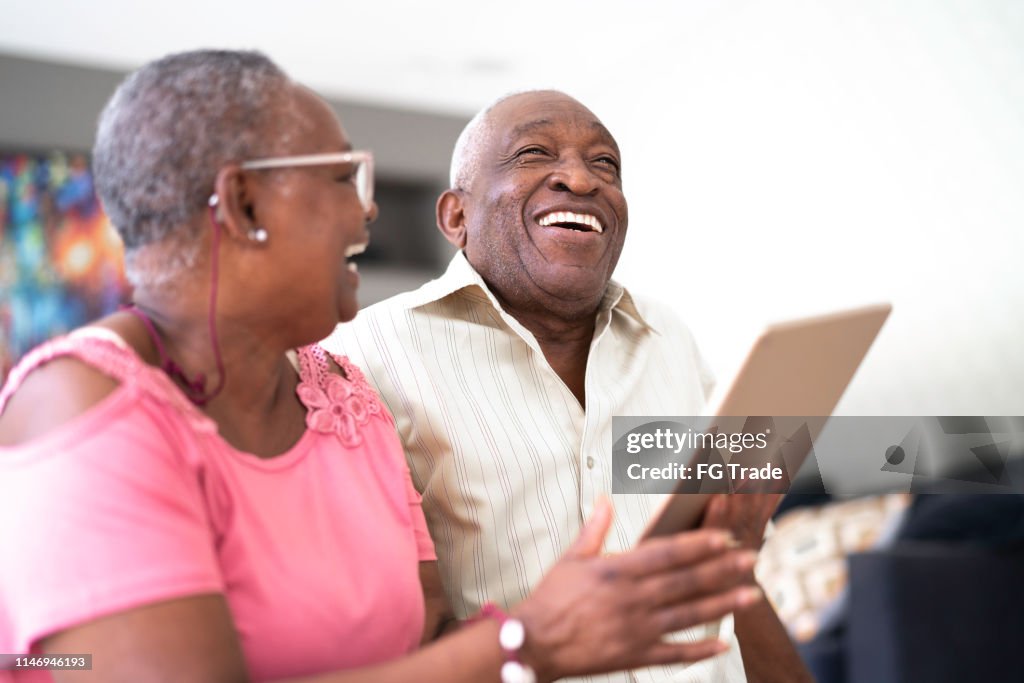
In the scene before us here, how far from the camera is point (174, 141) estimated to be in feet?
2.88

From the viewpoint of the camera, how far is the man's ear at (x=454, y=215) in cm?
163

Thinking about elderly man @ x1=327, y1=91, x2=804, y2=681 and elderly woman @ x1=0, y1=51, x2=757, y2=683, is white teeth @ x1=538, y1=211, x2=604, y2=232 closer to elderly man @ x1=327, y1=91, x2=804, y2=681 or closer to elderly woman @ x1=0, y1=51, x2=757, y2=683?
elderly man @ x1=327, y1=91, x2=804, y2=681

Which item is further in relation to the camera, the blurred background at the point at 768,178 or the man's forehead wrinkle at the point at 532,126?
the blurred background at the point at 768,178

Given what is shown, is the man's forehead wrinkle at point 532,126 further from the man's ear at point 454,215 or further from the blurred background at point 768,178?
the blurred background at point 768,178

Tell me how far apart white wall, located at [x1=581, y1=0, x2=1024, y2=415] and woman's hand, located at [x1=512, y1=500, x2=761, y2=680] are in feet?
7.60

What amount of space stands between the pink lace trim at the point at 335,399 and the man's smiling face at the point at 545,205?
0.38 metres

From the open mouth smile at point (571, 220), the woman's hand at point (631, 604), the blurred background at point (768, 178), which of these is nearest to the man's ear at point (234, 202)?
the woman's hand at point (631, 604)

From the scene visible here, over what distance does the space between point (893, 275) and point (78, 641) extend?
10.3 ft

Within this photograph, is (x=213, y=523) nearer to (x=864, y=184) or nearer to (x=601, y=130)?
(x=601, y=130)

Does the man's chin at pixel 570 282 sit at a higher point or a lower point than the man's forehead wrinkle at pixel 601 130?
lower

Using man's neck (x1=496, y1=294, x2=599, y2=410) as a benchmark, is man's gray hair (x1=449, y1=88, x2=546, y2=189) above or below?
above

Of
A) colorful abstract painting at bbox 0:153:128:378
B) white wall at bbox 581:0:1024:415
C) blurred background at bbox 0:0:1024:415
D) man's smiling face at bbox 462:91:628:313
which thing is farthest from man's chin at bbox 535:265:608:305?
colorful abstract painting at bbox 0:153:128:378

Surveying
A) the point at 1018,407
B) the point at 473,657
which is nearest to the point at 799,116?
the point at 1018,407

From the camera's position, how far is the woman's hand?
0.80 m
